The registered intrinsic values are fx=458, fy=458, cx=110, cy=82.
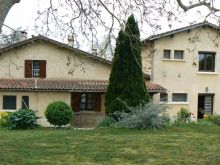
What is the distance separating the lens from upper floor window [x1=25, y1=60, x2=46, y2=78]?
30.8 metres

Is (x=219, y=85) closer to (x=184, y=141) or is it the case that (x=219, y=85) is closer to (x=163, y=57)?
(x=163, y=57)

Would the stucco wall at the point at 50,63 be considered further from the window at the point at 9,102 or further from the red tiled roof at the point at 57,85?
the window at the point at 9,102

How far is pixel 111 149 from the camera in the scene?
14508 mm

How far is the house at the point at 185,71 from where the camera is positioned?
3250 centimetres

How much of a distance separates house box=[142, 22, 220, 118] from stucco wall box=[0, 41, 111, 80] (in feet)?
11.3

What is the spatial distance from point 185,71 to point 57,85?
952 centimetres

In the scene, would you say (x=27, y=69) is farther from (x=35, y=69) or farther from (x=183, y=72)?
(x=183, y=72)

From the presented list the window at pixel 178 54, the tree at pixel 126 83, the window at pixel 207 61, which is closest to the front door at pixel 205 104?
the window at pixel 207 61

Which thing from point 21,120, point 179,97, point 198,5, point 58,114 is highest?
point 198,5

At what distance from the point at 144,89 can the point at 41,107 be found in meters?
8.04

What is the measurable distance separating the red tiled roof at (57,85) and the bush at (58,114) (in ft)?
11.2

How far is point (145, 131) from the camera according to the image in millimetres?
21344

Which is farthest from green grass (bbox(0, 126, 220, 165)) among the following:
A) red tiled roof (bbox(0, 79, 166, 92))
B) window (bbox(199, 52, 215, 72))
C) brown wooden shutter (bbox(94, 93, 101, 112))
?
window (bbox(199, 52, 215, 72))

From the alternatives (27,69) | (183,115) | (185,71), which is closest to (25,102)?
(27,69)
